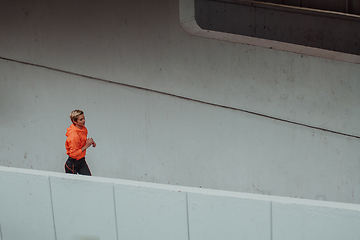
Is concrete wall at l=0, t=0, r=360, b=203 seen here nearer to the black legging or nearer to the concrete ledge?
the concrete ledge

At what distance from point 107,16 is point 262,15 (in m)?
3.03

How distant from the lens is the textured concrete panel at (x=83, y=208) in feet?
13.3

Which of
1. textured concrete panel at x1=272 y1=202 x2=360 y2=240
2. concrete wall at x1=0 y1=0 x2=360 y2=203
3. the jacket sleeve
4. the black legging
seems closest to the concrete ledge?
concrete wall at x1=0 y1=0 x2=360 y2=203

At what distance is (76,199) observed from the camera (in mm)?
4164

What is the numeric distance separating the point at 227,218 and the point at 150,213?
825 millimetres

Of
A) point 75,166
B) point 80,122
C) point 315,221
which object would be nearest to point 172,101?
point 80,122

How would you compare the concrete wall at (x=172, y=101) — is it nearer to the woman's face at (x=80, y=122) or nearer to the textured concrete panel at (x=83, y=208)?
the woman's face at (x=80, y=122)

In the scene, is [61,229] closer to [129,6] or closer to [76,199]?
[76,199]

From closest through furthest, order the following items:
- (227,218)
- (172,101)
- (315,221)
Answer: (315,221) → (227,218) → (172,101)

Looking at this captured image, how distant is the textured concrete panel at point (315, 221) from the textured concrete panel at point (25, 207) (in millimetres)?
2567

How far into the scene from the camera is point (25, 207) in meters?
4.40

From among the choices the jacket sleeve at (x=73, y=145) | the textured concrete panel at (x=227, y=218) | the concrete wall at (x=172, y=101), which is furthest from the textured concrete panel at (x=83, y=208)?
the concrete wall at (x=172, y=101)

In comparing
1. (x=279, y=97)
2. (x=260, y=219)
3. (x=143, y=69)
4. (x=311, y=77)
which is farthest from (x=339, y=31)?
(x=260, y=219)

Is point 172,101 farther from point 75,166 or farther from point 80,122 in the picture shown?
point 75,166
